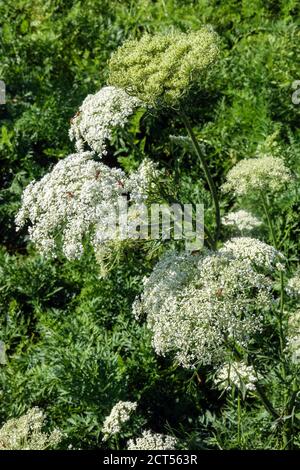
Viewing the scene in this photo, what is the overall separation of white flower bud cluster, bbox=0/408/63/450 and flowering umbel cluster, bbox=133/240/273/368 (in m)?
0.92

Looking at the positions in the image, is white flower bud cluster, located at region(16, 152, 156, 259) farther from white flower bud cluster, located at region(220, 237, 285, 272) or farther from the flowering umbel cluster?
white flower bud cluster, located at region(220, 237, 285, 272)

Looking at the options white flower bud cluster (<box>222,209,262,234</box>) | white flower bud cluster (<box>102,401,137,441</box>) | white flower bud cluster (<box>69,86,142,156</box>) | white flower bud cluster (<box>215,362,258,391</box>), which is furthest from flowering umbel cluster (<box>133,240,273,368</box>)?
white flower bud cluster (<box>222,209,262,234</box>)

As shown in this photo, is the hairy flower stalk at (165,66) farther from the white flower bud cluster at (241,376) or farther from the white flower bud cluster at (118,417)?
the white flower bud cluster at (118,417)

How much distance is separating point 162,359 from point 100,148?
1908 mm

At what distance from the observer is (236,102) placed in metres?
6.68

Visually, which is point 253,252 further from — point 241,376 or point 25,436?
point 25,436

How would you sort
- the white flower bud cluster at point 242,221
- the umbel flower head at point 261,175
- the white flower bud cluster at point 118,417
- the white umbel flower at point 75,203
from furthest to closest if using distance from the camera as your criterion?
1. the white flower bud cluster at point 242,221
2. the umbel flower head at point 261,175
3. the white flower bud cluster at point 118,417
4. the white umbel flower at point 75,203

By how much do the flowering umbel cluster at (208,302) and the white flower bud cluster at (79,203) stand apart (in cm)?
40

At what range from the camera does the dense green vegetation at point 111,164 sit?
189 inches

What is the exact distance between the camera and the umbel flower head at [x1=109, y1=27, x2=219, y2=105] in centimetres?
342

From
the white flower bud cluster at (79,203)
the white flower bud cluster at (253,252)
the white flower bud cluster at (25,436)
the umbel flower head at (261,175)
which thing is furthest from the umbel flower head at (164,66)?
the white flower bud cluster at (25,436)

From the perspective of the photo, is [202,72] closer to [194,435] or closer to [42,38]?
[194,435]

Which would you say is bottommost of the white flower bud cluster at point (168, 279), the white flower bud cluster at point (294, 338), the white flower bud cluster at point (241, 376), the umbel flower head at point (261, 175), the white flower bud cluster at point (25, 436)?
the white flower bud cluster at point (25, 436)
